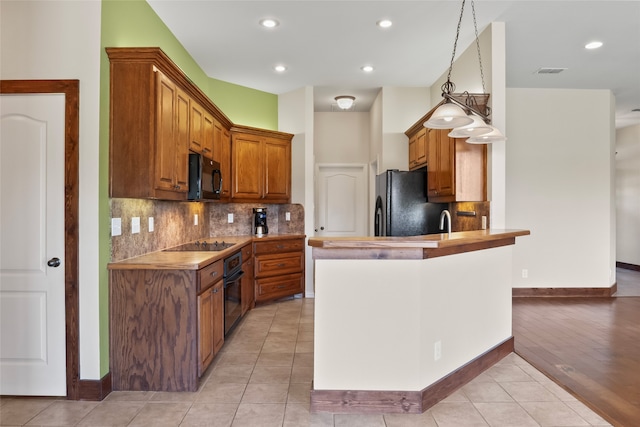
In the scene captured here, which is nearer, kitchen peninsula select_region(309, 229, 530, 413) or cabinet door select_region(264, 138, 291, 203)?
kitchen peninsula select_region(309, 229, 530, 413)

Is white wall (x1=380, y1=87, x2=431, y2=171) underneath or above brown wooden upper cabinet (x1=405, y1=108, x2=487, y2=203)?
above

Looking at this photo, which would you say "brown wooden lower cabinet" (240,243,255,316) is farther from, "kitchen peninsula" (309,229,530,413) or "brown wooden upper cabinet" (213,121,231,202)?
"kitchen peninsula" (309,229,530,413)

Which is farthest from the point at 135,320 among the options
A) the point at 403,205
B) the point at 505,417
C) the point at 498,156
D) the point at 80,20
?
the point at 498,156

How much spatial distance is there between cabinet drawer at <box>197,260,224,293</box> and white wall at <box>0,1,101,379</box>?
637 mm

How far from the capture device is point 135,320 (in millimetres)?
2598

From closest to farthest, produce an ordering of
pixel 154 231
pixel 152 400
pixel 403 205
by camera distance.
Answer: pixel 152 400
pixel 154 231
pixel 403 205

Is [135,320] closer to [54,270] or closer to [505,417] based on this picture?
[54,270]

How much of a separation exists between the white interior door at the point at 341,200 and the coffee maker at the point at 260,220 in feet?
4.95

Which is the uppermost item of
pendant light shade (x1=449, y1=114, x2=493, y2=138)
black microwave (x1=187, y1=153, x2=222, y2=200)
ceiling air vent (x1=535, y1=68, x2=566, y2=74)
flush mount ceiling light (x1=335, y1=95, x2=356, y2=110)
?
ceiling air vent (x1=535, y1=68, x2=566, y2=74)

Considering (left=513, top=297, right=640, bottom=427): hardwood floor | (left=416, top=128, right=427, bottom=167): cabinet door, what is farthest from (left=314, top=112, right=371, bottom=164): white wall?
(left=513, top=297, right=640, bottom=427): hardwood floor

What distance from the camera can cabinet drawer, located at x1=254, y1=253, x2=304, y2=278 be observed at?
4832 mm

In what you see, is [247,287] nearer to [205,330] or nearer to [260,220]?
[260,220]

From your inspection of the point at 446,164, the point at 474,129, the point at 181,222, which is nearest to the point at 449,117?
the point at 474,129

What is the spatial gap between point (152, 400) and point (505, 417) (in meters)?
2.13
